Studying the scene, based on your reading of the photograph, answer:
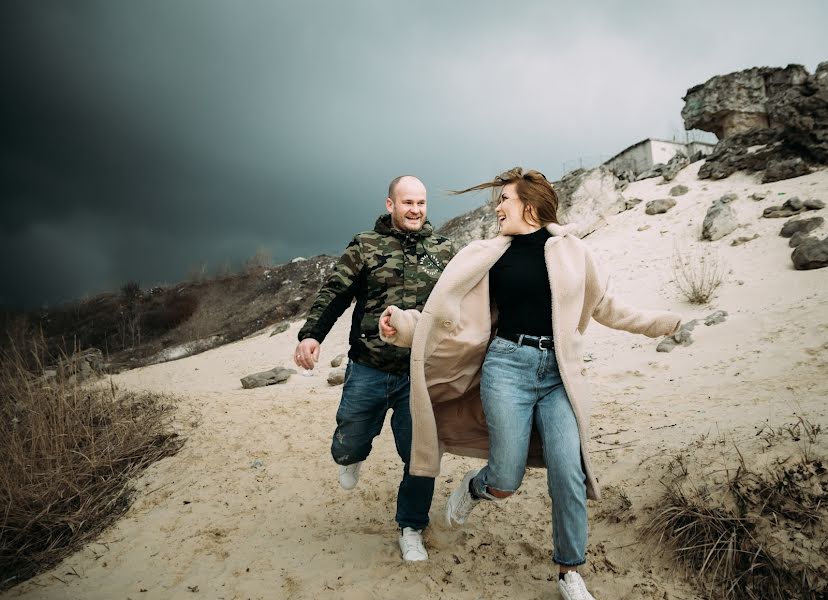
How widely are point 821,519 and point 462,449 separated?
183 centimetres

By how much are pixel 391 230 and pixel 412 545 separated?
2.01m

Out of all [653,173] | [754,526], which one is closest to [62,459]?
[754,526]

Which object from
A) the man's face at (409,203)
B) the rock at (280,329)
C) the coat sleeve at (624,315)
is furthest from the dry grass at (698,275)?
the rock at (280,329)

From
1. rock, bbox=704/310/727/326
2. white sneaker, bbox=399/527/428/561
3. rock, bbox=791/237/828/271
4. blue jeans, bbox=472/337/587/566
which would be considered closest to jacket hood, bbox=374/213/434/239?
blue jeans, bbox=472/337/587/566

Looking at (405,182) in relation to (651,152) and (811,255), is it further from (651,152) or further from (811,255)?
(651,152)

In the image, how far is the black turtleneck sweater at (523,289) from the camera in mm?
2400

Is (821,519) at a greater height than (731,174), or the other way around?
(731,174)

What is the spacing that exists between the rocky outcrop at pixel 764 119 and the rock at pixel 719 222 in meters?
2.43

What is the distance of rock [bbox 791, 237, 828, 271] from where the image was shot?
23.4 ft

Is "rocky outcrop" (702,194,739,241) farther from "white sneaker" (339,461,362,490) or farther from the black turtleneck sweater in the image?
"white sneaker" (339,461,362,490)

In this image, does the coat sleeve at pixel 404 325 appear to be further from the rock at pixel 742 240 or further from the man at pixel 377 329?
the rock at pixel 742 240

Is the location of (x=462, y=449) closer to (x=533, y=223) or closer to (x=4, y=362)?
(x=533, y=223)

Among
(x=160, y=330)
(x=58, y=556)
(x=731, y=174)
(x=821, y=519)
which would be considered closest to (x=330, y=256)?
(x=160, y=330)

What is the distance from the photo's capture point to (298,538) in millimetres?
3389
